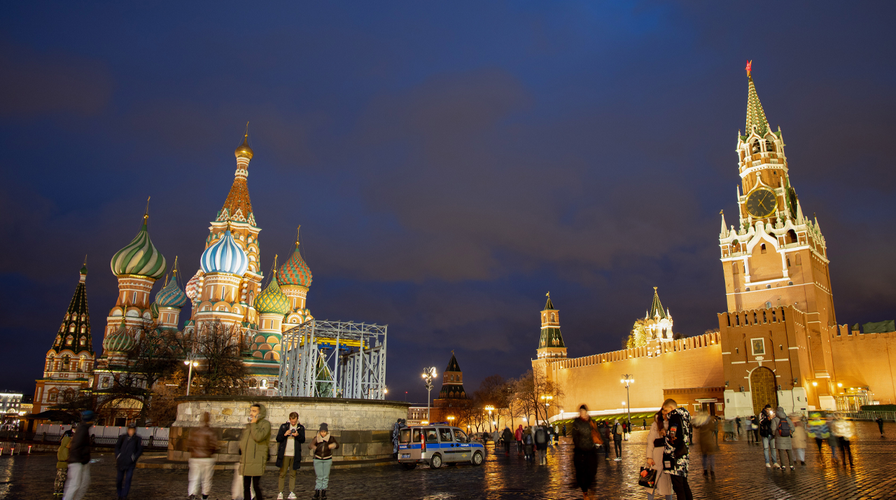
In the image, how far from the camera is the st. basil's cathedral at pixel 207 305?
4566 centimetres

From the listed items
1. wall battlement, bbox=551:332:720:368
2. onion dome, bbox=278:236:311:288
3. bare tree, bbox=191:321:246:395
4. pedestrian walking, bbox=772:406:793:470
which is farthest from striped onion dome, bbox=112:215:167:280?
pedestrian walking, bbox=772:406:793:470

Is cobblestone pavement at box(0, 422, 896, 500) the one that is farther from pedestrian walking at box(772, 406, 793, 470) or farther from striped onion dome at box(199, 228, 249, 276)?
striped onion dome at box(199, 228, 249, 276)

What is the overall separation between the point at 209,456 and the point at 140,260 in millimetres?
51053

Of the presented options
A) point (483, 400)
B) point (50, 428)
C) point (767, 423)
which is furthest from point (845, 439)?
point (483, 400)

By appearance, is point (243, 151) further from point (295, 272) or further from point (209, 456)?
point (209, 456)

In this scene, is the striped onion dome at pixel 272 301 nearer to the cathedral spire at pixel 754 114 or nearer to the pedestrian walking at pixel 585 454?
the pedestrian walking at pixel 585 454

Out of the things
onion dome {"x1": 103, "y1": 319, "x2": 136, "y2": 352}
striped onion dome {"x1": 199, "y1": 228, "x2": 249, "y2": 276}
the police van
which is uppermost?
striped onion dome {"x1": 199, "y1": 228, "x2": 249, "y2": 276}

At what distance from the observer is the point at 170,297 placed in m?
52.0

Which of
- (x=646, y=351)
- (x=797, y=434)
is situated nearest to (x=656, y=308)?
(x=646, y=351)

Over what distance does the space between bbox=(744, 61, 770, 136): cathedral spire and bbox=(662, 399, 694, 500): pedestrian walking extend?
6027cm

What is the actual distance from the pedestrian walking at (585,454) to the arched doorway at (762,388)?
37.8 meters

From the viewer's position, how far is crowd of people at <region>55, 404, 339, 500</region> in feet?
24.6

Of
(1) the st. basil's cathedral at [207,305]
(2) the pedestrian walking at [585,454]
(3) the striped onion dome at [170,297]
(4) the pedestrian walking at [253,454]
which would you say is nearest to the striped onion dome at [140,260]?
(1) the st. basil's cathedral at [207,305]

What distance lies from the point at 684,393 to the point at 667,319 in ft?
65.9
